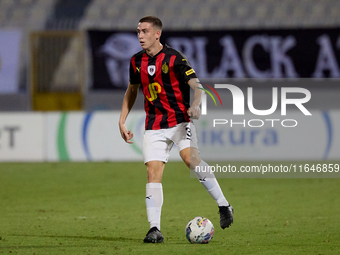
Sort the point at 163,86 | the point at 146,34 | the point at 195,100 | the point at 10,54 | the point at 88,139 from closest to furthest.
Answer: the point at 195,100 < the point at 146,34 < the point at 163,86 < the point at 88,139 < the point at 10,54

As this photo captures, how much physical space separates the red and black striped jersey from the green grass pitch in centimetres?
101

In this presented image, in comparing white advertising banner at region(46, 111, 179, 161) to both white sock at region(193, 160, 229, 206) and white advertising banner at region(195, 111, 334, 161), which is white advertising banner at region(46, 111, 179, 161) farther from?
white sock at region(193, 160, 229, 206)

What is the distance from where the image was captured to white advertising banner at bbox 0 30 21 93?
14.7 meters

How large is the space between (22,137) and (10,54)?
331cm

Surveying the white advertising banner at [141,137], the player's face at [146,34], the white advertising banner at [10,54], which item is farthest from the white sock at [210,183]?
the white advertising banner at [10,54]

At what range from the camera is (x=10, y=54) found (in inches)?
581

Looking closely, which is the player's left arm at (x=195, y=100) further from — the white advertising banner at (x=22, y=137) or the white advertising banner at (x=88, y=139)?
the white advertising banner at (x=22, y=137)

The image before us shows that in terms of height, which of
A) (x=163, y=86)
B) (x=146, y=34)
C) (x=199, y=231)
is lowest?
(x=199, y=231)

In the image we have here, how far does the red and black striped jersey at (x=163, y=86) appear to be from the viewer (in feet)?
15.2

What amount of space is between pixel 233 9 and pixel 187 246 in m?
12.7

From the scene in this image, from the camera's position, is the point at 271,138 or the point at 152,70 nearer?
the point at 152,70

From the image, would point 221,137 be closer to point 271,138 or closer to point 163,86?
point 271,138

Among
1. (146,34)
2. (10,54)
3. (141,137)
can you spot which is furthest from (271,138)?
(146,34)

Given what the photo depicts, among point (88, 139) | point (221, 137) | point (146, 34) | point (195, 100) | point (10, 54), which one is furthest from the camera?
A: point (10, 54)
